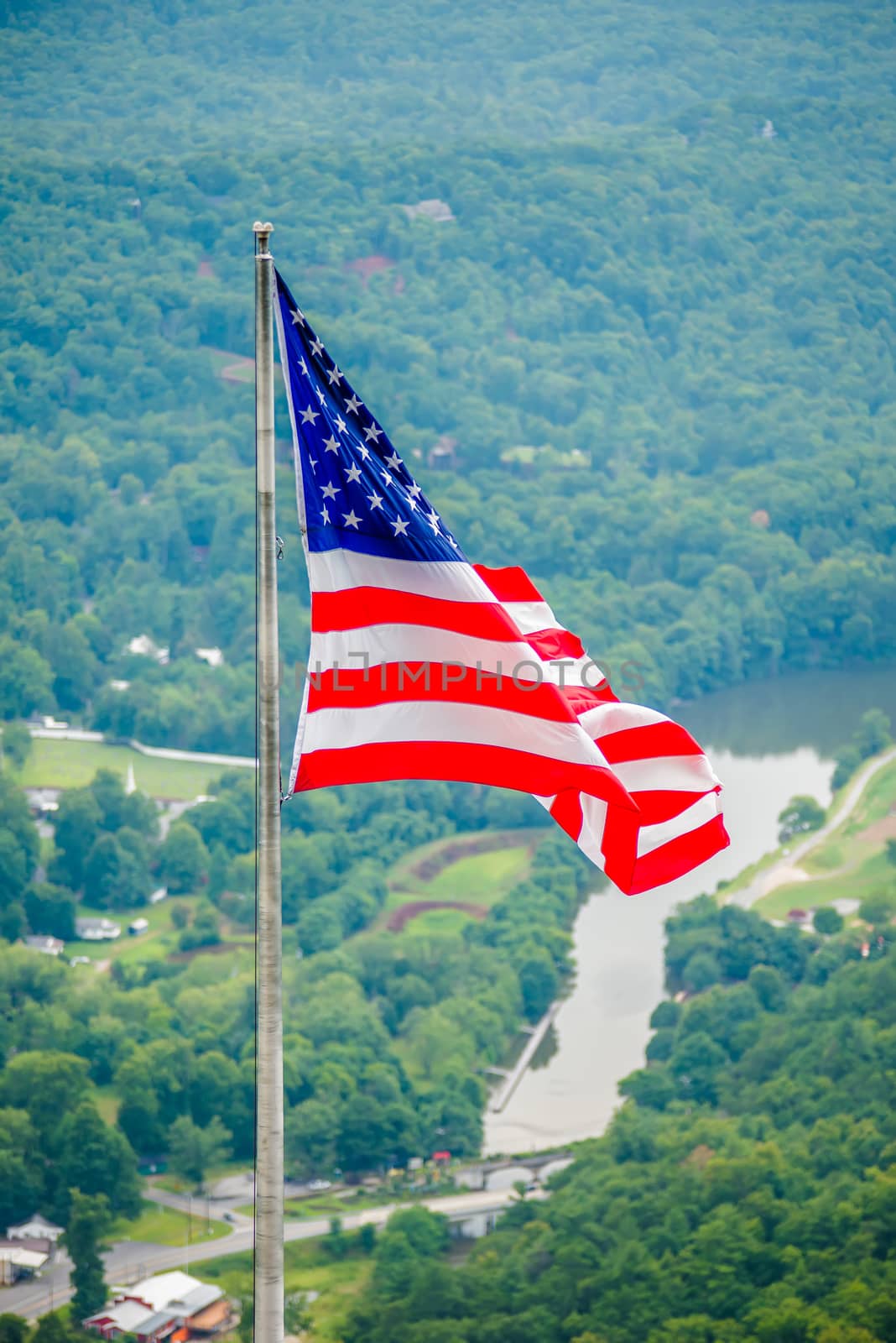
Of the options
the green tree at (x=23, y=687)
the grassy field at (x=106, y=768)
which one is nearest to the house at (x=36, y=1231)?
the grassy field at (x=106, y=768)

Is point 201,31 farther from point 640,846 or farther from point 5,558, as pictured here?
point 640,846

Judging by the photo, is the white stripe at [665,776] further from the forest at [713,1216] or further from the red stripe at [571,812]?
the forest at [713,1216]

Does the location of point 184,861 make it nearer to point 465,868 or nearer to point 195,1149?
point 465,868

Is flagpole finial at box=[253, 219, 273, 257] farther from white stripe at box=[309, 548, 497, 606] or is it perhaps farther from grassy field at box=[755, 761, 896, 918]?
grassy field at box=[755, 761, 896, 918]

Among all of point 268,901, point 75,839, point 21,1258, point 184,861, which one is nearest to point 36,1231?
point 21,1258

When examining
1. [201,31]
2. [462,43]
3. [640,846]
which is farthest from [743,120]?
[640,846]

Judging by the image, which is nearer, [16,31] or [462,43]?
[16,31]

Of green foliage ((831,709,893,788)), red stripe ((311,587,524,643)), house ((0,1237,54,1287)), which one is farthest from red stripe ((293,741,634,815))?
green foliage ((831,709,893,788))
